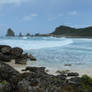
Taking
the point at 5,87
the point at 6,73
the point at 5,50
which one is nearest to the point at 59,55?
the point at 5,50

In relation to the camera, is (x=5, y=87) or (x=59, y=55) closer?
(x=5, y=87)

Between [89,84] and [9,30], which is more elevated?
[9,30]

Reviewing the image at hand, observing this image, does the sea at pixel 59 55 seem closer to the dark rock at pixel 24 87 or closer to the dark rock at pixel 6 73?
the dark rock at pixel 6 73

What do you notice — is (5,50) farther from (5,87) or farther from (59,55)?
(5,87)

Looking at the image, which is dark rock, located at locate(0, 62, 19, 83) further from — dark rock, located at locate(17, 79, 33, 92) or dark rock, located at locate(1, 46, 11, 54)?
dark rock, located at locate(1, 46, 11, 54)

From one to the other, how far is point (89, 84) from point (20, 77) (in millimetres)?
2599

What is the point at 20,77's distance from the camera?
21.4ft

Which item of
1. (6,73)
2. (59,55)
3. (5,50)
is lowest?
(59,55)

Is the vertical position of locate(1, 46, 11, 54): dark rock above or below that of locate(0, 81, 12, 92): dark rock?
above

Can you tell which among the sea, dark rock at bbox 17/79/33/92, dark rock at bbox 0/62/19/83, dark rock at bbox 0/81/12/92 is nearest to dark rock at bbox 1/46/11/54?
the sea

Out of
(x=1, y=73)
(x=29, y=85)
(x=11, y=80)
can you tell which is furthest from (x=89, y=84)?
(x=1, y=73)

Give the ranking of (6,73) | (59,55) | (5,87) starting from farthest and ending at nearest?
(59,55)
(6,73)
(5,87)

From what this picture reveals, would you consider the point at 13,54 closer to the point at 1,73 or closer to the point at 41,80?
the point at 1,73

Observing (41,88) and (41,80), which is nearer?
(41,88)
